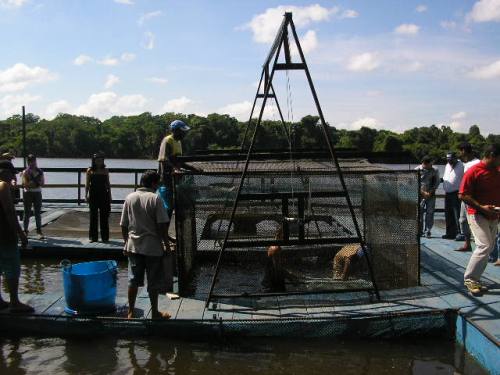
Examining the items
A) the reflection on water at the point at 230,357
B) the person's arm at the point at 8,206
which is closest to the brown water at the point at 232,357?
the reflection on water at the point at 230,357

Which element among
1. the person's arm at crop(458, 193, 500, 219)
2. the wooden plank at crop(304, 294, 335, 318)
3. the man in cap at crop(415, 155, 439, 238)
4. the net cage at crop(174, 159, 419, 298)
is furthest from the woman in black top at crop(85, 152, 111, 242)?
the person's arm at crop(458, 193, 500, 219)

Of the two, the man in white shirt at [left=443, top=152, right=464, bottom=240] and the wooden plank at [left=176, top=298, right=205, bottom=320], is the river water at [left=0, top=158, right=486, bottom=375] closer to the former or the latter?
the wooden plank at [left=176, top=298, right=205, bottom=320]

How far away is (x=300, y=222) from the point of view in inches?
240

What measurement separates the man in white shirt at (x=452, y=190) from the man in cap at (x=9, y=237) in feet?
23.0

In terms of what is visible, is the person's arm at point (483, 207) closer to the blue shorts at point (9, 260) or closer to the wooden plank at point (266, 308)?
the wooden plank at point (266, 308)

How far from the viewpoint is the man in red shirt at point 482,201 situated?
20.0ft

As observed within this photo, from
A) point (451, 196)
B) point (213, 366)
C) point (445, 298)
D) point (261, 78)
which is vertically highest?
point (261, 78)

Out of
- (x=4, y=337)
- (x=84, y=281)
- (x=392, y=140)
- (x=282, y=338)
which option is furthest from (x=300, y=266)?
(x=392, y=140)

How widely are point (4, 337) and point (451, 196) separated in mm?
7461

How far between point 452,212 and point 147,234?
6225mm

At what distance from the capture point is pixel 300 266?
7.88 meters

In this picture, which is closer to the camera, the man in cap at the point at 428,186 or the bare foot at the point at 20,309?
the bare foot at the point at 20,309

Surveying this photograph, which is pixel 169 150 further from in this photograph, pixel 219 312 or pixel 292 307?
pixel 292 307

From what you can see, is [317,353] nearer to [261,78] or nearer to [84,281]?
[84,281]
